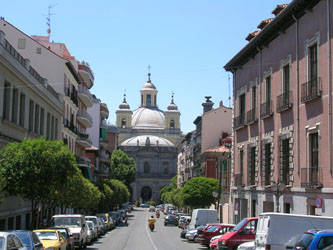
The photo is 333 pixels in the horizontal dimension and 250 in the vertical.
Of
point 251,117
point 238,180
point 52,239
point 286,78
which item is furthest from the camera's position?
point 238,180

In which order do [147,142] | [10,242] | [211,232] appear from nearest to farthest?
[10,242] → [211,232] → [147,142]

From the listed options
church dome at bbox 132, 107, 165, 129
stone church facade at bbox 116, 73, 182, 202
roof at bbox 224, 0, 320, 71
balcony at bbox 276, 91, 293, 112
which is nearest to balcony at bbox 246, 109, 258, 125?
roof at bbox 224, 0, 320, 71

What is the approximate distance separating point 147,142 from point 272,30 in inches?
5715

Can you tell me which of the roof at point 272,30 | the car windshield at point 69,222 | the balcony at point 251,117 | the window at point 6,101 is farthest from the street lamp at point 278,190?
the window at point 6,101

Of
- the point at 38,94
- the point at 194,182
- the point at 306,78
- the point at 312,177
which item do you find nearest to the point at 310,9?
the point at 306,78

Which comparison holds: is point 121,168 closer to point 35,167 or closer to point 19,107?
point 19,107

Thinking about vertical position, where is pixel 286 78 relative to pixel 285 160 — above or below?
above

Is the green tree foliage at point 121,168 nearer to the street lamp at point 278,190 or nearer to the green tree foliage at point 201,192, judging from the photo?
the green tree foliage at point 201,192

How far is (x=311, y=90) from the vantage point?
2547cm

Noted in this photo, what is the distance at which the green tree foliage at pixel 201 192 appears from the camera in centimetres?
6116

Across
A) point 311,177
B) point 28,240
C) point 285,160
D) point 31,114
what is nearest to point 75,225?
point 31,114

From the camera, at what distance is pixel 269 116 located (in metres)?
31.5

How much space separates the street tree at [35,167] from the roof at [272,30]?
11.5 metres

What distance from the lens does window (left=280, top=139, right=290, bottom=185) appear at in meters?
29.1
